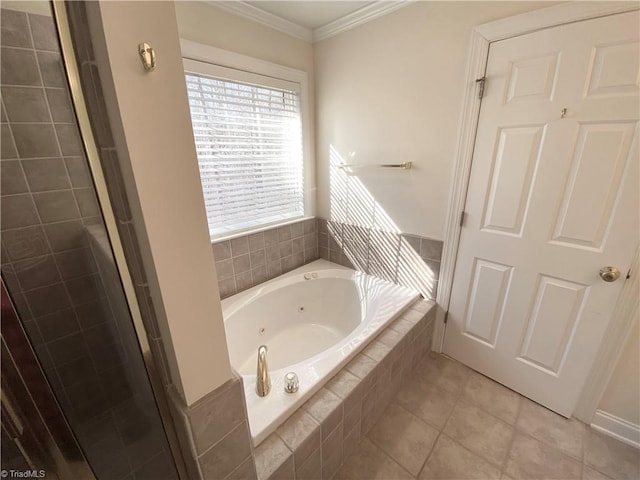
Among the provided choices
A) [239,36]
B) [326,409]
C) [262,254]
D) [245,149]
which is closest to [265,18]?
[239,36]

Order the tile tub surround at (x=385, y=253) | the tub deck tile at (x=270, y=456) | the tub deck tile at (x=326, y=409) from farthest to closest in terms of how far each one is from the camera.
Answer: the tile tub surround at (x=385, y=253) → the tub deck tile at (x=326, y=409) → the tub deck tile at (x=270, y=456)

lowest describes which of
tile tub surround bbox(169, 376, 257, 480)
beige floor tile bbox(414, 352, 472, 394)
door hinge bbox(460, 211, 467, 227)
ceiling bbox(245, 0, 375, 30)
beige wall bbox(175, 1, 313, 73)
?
beige floor tile bbox(414, 352, 472, 394)

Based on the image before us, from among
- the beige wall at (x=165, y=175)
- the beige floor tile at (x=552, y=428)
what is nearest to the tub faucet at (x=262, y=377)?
the beige wall at (x=165, y=175)

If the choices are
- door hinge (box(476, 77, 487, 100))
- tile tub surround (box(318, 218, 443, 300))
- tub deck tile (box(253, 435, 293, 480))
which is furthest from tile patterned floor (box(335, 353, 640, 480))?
door hinge (box(476, 77, 487, 100))

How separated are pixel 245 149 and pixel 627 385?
2.51m

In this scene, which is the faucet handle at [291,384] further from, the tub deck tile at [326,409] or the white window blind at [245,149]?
the white window blind at [245,149]

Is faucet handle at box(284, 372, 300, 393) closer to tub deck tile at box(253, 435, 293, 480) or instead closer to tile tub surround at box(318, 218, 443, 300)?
tub deck tile at box(253, 435, 293, 480)

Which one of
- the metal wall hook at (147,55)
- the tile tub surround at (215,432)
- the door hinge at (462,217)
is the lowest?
the tile tub surround at (215,432)

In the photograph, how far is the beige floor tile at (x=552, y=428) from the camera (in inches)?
53.7

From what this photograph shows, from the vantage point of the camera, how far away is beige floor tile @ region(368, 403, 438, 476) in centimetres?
132

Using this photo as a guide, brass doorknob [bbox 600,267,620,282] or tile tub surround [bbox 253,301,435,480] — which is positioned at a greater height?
brass doorknob [bbox 600,267,620,282]

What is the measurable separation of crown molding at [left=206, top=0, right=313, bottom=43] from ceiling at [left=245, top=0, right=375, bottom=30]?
0.02 meters

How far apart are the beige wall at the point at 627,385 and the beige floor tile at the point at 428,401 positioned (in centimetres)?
73

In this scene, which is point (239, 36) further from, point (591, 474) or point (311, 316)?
point (591, 474)
